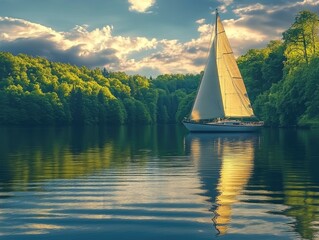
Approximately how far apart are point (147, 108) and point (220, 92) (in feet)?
397

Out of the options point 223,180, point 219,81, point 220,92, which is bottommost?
point 223,180

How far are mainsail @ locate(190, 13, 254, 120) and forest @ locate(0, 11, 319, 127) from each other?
15.3 meters

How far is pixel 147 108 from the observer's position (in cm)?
19875

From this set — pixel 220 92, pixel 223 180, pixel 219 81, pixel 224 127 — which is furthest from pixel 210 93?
pixel 223 180

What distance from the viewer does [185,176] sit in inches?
921

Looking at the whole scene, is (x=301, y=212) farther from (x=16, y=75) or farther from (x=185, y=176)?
(x=16, y=75)

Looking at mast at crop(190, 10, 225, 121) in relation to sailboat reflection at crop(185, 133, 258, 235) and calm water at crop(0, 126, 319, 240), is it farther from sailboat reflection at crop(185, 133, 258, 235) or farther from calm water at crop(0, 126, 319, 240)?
calm water at crop(0, 126, 319, 240)

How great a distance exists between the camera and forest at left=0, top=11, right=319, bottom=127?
9075 cm

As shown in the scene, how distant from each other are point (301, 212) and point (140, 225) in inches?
184

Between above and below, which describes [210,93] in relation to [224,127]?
above

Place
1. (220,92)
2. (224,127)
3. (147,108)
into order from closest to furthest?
(224,127) < (220,92) < (147,108)

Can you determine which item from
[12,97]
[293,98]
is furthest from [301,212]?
[12,97]

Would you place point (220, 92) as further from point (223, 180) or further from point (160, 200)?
point (160, 200)

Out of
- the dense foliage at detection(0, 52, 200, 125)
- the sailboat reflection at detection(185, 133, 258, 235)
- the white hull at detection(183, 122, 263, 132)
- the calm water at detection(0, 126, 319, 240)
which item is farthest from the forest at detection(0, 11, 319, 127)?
the calm water at detection(0, 126, 319, 240)
